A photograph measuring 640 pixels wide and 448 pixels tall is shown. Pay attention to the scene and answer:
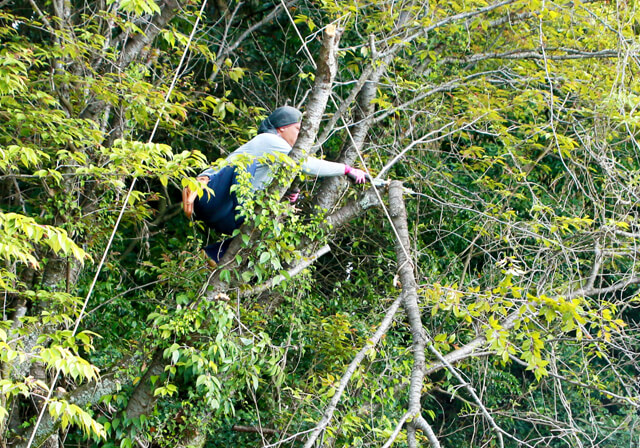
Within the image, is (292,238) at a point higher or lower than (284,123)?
lower

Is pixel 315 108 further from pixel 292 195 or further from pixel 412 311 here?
pixel 412 311

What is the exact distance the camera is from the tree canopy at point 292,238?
3.12m

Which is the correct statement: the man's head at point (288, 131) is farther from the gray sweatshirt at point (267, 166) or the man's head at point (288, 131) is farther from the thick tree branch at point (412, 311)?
the thick tree branch at point (412, 311)

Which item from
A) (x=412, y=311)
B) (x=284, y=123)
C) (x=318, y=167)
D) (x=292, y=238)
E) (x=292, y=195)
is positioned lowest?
(x=412, y=311)

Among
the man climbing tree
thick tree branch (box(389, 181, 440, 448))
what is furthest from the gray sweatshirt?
thick tree branch (box(389, 181, 440, 448))

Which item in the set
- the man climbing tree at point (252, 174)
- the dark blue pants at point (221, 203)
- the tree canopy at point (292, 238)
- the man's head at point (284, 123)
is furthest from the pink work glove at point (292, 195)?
the man's head at point (284, 123)

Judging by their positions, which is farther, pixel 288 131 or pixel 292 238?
pixel 288 131

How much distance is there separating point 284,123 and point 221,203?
1.95 feet

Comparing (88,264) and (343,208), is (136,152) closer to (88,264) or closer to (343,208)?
(343,208)

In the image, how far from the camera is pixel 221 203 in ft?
11.4

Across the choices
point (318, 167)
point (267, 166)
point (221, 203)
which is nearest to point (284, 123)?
point (267, 166)

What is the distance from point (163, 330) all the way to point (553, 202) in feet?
12.5

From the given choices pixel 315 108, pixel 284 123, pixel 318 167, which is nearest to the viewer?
pixel 315 108

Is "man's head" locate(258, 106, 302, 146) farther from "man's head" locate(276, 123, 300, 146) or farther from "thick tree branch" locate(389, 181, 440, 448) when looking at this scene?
"thick tree branch" locate(389, 181, 440, 448)
